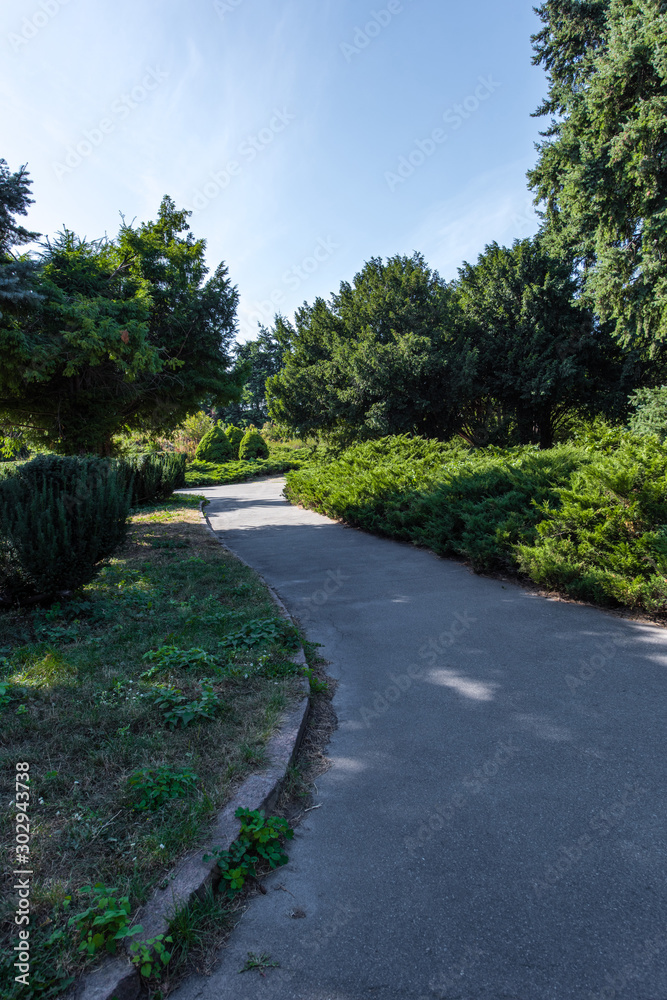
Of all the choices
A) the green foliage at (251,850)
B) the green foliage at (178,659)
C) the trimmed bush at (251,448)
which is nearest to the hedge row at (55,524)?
the green foliage at (178,659)

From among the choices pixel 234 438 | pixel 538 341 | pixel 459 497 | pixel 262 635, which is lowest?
pixel 262 635

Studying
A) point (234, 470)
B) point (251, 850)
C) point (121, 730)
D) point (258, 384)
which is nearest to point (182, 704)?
point (121, 730)

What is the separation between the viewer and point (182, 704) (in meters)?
3.03

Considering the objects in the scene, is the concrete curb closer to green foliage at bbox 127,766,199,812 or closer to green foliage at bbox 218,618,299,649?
green foliage at bbox 127,766,199,812

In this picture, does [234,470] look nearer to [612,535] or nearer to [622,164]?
[622,164]

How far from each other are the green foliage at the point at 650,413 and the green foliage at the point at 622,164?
67.2 inches

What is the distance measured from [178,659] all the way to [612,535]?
4251 mm

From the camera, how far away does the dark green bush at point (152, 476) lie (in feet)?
45.5

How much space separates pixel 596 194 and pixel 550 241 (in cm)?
595

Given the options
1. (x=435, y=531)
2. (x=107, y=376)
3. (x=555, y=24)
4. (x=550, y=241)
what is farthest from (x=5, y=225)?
(x=555, y=24)

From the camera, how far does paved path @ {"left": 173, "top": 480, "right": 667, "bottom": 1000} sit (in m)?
1.58

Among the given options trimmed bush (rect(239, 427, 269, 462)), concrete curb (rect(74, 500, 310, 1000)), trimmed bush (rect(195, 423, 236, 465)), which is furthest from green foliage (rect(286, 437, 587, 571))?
trimmed bush (rect(195, 423, 236, 465))

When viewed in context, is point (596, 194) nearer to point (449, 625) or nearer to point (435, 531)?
point (435, 531)

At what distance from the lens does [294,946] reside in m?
1.67
